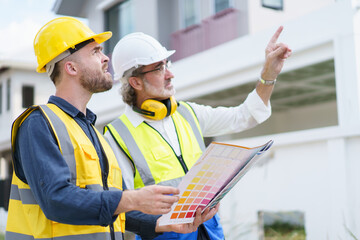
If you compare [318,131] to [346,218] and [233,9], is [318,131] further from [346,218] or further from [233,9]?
[233,9]

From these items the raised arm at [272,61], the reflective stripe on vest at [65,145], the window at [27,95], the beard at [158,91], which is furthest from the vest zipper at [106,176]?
the window at [27,95]

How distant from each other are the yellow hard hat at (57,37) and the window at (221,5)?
341 inches

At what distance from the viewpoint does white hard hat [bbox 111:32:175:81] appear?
122 inches

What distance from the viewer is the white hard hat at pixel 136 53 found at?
3100mm

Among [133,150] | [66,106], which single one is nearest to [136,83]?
[133,150]

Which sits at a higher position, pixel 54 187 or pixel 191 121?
pixel 191 121

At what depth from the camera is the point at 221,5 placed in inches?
428

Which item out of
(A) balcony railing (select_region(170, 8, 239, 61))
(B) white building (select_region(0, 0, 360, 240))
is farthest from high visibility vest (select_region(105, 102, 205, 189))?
(A) balcony railing (select_region(170, 8, 239, 61))

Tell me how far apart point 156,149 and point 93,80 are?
684mm

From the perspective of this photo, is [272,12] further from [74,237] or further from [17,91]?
[17,91]

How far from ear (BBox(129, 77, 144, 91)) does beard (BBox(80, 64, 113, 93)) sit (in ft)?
2.66

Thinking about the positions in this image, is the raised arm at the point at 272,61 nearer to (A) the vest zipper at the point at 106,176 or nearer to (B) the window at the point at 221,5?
(A) the vest zipper at the point at 106,176

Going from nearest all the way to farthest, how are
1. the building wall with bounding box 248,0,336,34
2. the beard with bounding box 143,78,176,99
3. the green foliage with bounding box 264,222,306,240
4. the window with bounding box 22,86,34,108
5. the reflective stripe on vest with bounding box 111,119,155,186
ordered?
the reflective stripe on vest with bounding box 111,119,155,186, the beard with bounding box 143,78,176,99, the green foliage with bounding box 264,222,306,240, the building wall with bounding box 248,0,336,34, the window with bounding box 22,86,34,108

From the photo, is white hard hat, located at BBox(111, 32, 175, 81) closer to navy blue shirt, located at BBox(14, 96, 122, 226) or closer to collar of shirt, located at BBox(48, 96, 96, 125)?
collar of shirt, located at BBox(48, 96, 96, 125)
